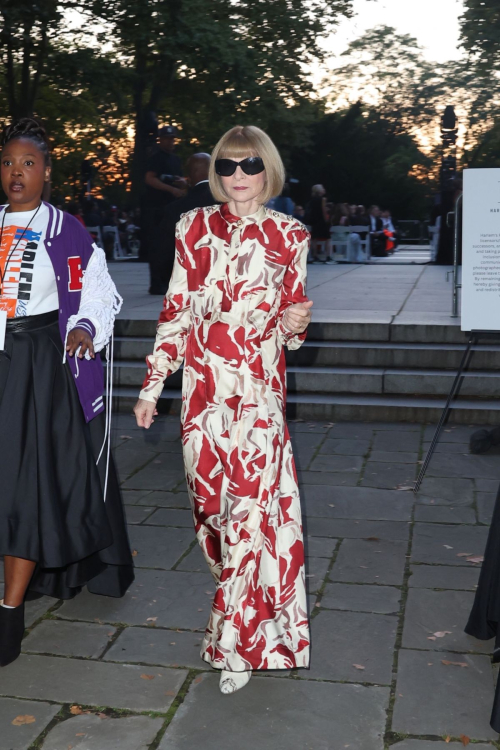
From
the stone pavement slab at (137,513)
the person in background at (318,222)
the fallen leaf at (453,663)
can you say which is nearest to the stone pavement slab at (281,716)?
the fallen leaf at (453,663)

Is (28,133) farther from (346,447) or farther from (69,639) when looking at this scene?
(346,447)

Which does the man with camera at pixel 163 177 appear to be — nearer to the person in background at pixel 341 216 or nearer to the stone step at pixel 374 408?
the stone step at pixel 374 408

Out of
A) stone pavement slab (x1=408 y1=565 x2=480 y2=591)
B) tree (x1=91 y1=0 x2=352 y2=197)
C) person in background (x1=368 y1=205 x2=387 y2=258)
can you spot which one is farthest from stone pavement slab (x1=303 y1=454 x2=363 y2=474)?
person in background (x1=368 y1=205 x2=387 y2=258)

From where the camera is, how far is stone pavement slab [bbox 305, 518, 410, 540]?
500 centimetres

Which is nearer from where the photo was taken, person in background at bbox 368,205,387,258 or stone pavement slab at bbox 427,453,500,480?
stone pavement slab at bbox 427,453,500,480

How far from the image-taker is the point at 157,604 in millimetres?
4055

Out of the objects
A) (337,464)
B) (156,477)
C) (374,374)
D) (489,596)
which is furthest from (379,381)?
(489,596)

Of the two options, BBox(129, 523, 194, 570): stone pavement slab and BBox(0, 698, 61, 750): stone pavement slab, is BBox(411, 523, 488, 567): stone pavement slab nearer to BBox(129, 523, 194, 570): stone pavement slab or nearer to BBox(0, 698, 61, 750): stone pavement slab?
BBox(129, 523, 194, 570): stone pavement slab

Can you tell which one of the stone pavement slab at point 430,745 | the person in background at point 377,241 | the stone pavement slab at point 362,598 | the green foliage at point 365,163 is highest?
the green foliage at point 365,163

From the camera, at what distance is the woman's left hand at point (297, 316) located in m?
3.04

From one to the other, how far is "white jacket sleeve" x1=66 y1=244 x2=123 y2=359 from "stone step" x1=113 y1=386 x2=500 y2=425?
14.5ft

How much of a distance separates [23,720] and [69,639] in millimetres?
656

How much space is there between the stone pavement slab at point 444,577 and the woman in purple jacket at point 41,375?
60.3 inches

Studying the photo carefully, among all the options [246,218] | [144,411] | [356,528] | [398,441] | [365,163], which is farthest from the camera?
[365,163]
